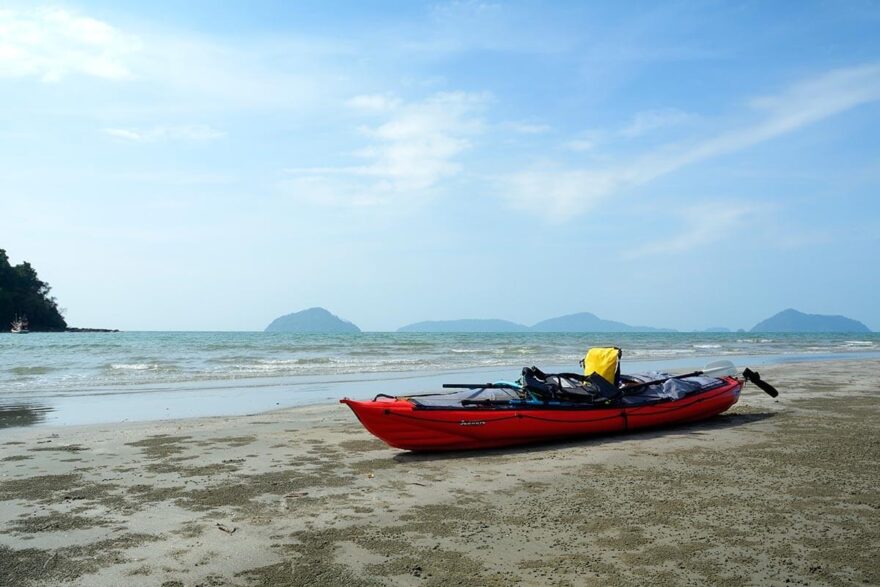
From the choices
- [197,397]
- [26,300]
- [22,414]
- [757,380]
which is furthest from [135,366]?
[26,300]

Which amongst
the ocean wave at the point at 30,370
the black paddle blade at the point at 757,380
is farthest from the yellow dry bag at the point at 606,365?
the ocean wave at the point at 30,370

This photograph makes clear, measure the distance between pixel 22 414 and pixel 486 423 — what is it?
913 cm

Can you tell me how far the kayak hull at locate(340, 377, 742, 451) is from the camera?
7.89 m

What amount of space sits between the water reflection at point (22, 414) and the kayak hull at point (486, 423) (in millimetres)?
6566

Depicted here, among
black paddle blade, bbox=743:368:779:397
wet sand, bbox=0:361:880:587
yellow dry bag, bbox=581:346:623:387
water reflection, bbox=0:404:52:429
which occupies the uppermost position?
yellow dry bag, bbox=581:346:623:387

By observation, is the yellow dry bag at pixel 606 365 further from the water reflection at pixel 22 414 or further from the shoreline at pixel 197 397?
the water reflection at pixel 22 414

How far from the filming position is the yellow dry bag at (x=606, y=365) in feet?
30.6

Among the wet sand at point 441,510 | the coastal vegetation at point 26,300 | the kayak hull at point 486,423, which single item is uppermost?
the coastal vegetation at point 26,300

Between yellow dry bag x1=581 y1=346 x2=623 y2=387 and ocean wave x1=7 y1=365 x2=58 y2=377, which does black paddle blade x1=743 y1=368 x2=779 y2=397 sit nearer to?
yellow dry bag x1=581 y1=346 x2=623 y2=387

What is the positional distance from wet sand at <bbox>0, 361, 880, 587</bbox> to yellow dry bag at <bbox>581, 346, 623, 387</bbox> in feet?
3.06

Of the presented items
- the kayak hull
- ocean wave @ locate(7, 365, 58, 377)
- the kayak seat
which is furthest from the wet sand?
ocean wave @ locate(7, 365, 58, 377)

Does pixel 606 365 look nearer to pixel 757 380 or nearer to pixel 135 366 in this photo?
pixel 757 380

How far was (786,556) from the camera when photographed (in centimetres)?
432

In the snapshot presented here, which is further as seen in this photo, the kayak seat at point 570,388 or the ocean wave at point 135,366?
the ocean wave at point 135,366
